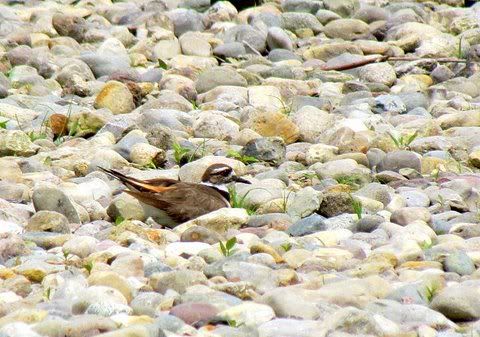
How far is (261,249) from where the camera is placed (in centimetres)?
672

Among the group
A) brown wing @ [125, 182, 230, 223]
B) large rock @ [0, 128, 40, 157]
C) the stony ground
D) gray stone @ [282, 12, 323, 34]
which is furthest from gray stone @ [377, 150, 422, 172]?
gray stone @ [282, 12, 323, 34]

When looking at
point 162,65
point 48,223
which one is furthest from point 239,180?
point 162,65

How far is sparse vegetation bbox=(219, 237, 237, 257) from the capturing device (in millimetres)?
6688

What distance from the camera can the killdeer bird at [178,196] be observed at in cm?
802

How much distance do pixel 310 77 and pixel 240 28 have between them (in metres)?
1.65

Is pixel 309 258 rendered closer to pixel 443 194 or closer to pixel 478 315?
pixel 478 315

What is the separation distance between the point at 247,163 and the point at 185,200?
128cm

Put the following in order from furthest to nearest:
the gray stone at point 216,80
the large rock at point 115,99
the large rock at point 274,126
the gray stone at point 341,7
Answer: the gray stone at point 341,7
the gray stone at point 216,80
the large rock at point 115,99
the large rock at point 274,126

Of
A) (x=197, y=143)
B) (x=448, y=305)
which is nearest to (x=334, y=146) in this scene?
(x=197, y=143)

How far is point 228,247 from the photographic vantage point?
6.72 meters

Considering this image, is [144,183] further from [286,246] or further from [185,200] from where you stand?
[286,246]

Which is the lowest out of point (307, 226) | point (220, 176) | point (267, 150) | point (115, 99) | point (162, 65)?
point (162, 65)

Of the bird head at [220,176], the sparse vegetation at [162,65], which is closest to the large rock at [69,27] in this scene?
the sparse vegetation at [162,65]

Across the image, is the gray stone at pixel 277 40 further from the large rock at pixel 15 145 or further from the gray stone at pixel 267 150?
the large rock at pixel 15 145
